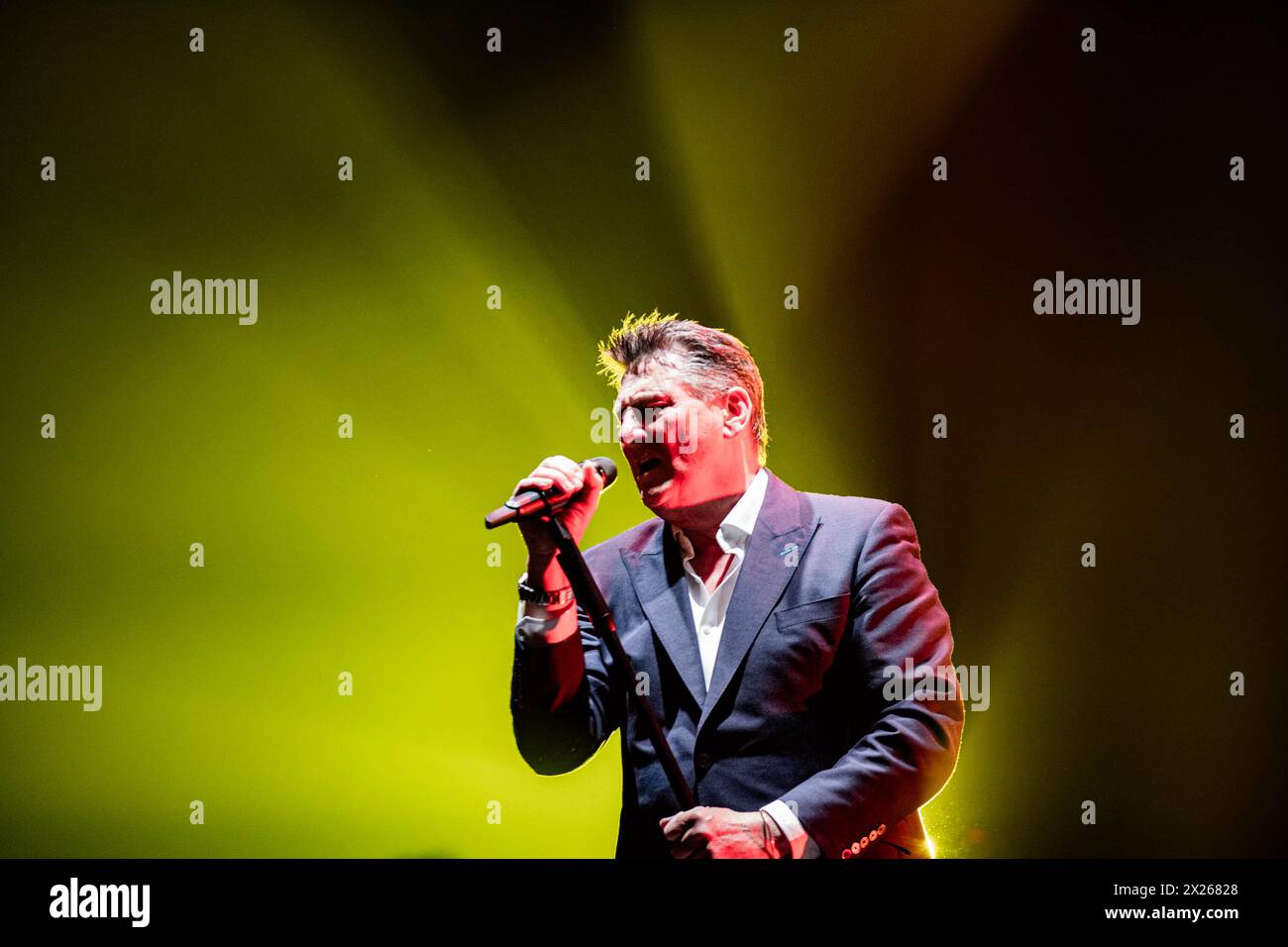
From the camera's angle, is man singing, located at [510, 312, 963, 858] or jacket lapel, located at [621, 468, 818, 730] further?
jacket lapel, located at [621, 468, 818, 730]

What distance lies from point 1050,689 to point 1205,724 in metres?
0.52

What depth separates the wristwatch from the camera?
2949 millimetres

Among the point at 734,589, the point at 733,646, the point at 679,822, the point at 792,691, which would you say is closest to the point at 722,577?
the point at 734,589

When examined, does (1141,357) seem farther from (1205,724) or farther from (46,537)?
(46,537)

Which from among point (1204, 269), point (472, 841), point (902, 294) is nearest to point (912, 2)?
point (902, 294)

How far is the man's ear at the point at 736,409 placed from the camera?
325 centimetres

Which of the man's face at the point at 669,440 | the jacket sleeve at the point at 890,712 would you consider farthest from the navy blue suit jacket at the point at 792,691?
the man's face at the point at 669,440

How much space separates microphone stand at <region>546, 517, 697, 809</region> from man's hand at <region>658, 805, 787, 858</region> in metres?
0.04

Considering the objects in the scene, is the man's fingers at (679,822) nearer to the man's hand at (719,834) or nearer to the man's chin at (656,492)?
the man's hand at (719,834)

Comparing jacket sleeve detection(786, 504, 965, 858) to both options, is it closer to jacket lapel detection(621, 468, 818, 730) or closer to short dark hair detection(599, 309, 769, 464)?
jacket lapel detection(621, 468, 818, 730)

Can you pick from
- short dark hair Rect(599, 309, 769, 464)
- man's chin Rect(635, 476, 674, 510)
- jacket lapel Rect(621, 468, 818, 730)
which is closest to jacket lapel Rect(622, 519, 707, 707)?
jacket lapel Rect(621, 468, 818, 730)

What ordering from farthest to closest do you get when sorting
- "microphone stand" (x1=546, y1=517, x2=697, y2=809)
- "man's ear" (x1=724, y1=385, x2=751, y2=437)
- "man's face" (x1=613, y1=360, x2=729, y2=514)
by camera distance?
1. "man's ear" (x1=724, y1=385, x2=751, y2=437)
2. "man's face" (x1=613, y1=360, x2=729, y2=514)
3. "microphone stand" (x1=546, y1=517, x2=697, y2=809)

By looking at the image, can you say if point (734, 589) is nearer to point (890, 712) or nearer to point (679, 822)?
point (890, 712)

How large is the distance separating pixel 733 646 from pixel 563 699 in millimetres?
478
